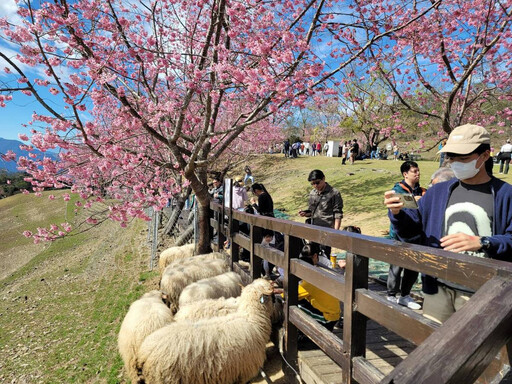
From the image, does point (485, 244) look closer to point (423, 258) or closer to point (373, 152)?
point (423, 258)

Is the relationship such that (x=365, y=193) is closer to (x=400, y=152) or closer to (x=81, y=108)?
(x=81, y=108)

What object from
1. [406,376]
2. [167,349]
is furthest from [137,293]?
[406,376]

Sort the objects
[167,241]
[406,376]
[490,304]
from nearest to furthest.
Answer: [406,376] < [490,304] < [167,241]

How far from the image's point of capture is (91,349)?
6.46m

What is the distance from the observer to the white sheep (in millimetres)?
3795

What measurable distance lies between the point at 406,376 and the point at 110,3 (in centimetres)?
642

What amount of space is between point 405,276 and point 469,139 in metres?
2.25

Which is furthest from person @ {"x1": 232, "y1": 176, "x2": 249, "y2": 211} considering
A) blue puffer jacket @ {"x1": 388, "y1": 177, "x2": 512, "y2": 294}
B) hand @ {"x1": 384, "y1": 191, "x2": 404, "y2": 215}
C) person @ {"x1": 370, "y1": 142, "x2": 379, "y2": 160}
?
person @ {"x1": 370, "y1": 142, "x2": 379, "y2": 160}

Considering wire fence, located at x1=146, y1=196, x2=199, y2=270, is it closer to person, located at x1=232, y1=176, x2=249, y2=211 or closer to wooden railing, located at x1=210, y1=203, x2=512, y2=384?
person, located at x1=232, y1=176, x2=249, y2=211

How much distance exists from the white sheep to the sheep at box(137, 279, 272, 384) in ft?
1.11

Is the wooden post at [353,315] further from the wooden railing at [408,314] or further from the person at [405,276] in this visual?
the person at [405,276]

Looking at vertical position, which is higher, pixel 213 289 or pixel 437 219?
pixel 437 219

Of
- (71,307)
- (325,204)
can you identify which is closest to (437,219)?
(325,204)

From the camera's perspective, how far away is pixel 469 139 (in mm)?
1901
